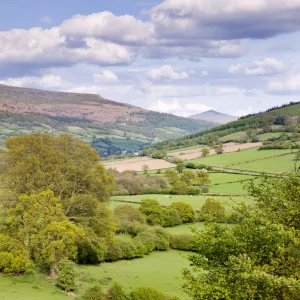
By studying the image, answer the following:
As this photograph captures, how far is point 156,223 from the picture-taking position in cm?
7456

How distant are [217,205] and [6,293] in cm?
5208

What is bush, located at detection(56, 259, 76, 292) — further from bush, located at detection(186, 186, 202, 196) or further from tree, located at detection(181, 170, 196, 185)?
tree, located at detection(181, 170, 196, 185)

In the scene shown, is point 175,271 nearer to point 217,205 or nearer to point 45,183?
point 45,183

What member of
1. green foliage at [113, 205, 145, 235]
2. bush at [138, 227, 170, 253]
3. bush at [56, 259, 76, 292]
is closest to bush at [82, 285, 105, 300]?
bush at [56, 259, 76, 292]

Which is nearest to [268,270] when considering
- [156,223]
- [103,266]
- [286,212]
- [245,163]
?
[286,212]

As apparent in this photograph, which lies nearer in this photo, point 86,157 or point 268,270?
point 268,270

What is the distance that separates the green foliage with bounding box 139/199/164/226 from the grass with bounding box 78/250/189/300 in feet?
51.3

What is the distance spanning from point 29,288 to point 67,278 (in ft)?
11.1

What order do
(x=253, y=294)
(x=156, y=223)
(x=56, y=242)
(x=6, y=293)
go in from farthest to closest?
(x=156, y=223) < (x=56, y=242) < (x=6, y=293) < (x=253, y=294)

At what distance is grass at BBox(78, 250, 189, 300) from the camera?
4150cm

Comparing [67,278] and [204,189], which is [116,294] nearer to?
[67,278]

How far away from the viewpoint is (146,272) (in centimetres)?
4769

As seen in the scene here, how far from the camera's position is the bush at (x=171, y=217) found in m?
75.9

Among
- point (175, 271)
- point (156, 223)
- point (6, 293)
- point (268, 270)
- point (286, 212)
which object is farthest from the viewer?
point (156, 223)
